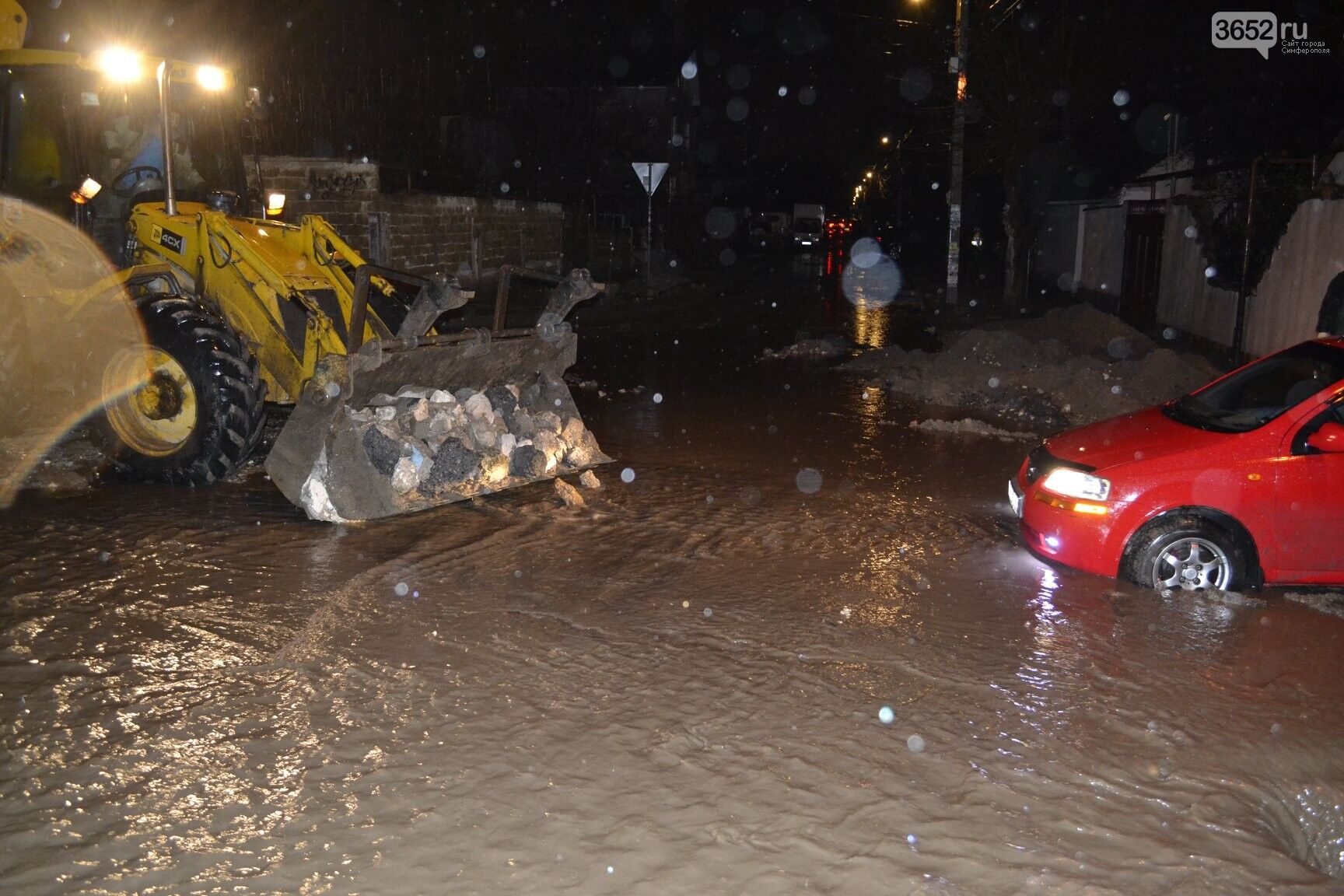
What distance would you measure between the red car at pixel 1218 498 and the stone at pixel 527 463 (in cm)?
411

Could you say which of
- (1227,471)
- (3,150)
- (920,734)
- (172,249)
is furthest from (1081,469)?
(3,150)

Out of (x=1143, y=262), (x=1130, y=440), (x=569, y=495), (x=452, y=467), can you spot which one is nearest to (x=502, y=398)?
(x=452, y=467)

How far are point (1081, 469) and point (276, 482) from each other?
19.0 ft

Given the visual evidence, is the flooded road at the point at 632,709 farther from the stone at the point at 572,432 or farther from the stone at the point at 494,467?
the stone at the point at 572,432

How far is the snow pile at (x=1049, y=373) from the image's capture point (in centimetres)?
1331

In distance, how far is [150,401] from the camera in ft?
30.1

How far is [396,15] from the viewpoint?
36594mm

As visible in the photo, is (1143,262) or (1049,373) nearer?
(1049,373)

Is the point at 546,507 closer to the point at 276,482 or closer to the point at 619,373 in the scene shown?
the point at 276,482

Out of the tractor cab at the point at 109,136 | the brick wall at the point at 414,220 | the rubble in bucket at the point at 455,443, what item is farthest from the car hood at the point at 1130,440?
the brick wall at the point at 414,220

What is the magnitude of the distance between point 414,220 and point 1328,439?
70.4ft
